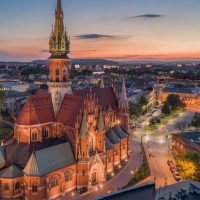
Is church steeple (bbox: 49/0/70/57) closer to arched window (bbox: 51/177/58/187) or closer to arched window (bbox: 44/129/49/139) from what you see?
arched window (bbox: 44/129/49/139)

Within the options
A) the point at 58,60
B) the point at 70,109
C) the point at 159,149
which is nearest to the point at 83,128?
the point at 70,109

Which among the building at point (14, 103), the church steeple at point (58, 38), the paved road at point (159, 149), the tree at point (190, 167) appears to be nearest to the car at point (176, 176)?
the paved road at point (159, 149)

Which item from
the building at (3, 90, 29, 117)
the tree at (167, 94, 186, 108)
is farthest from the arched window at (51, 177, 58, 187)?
the tree at (167, 94, 186, 108)

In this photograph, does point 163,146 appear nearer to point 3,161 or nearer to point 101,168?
point 101,168

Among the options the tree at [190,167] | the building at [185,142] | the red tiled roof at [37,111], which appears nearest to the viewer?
the tree at [190,167]

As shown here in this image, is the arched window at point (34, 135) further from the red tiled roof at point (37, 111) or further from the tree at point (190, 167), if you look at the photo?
the tree at point (190, 167)

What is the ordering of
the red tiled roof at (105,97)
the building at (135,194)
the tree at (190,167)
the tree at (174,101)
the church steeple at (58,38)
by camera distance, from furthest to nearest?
the tree at (174,101)
the red tiled roof at (105,97)
the church steeple at (58,38)
the tree at (190,167)
the building at (135,194)

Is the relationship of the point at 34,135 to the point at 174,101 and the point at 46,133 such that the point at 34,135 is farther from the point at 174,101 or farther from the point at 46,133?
the point at 174,101
